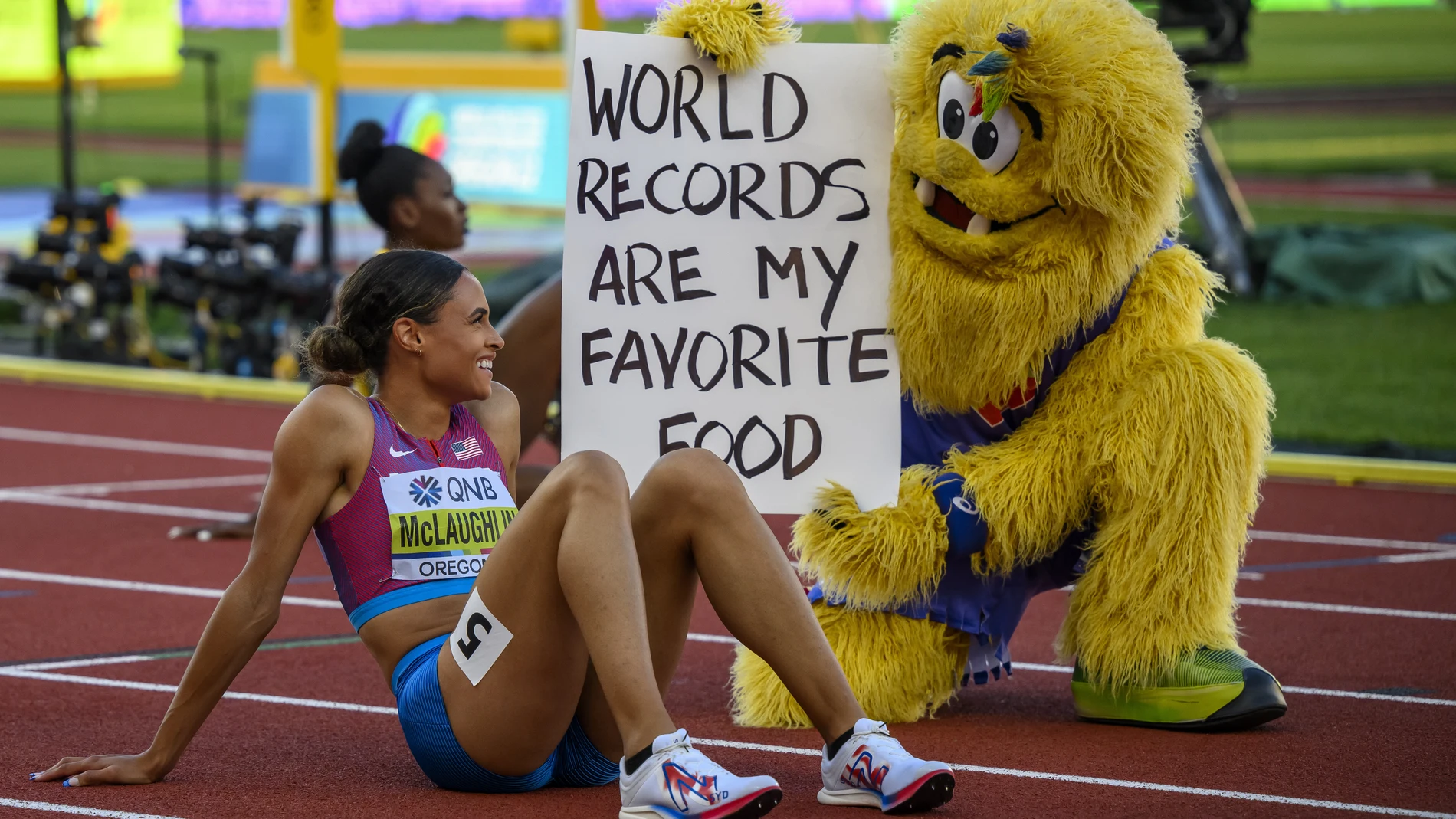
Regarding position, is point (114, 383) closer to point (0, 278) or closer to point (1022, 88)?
point (0, 278)

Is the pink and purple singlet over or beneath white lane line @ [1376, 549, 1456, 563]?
over

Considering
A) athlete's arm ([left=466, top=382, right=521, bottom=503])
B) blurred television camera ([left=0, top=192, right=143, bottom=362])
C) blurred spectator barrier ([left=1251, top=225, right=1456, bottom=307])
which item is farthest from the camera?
blurred spectator barrier ([left=1251, top=225, right=1456, bottom=307])

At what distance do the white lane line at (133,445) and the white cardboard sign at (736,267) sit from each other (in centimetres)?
550

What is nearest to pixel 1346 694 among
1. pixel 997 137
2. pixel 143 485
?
pixel 997 137

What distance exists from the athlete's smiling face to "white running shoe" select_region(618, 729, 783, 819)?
876 millimetres

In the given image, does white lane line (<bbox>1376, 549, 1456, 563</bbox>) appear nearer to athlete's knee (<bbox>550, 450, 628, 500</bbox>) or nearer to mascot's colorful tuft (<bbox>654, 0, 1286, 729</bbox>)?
mascot's colorful tuft (<bbox>654, 0, 1286, 729</bbox>)

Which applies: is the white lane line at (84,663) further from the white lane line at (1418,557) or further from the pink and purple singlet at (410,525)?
the white lane line at (1418,557)

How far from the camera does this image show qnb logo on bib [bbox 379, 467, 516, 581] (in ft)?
12.0

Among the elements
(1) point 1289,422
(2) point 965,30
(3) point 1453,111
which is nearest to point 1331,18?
(3) point 1453,111

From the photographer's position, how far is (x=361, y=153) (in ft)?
19.3

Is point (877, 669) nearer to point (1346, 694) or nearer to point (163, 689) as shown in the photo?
point (1346, 694)

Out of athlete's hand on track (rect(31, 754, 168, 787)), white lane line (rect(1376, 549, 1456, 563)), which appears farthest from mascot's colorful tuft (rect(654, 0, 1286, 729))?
white lane line (rect(1376, 549, 1456, 563))

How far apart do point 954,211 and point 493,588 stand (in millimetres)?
1572

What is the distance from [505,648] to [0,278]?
10626 millimetres
